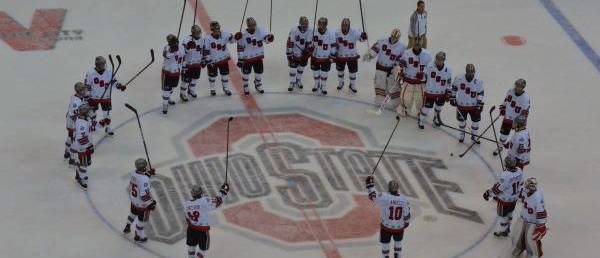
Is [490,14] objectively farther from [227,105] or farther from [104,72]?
[104,72]

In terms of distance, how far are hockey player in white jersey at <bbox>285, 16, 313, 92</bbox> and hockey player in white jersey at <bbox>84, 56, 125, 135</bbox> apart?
270 centimetres

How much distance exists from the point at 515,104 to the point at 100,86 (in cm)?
544

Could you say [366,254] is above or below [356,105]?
below

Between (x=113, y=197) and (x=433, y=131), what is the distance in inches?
183

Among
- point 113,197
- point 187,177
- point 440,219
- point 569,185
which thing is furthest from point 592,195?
point 113,197

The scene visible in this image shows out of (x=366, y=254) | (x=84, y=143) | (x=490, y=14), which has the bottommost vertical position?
(x=366, y=254)

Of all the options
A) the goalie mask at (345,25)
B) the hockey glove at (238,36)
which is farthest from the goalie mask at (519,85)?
the hockey glove at (238,36)

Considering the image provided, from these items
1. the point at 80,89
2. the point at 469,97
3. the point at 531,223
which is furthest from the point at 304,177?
the point at 531,223

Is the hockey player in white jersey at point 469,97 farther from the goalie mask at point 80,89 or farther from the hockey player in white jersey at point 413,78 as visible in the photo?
the goalie mask at point 80,89

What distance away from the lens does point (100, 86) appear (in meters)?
14.8

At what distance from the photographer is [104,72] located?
14672 millimetres

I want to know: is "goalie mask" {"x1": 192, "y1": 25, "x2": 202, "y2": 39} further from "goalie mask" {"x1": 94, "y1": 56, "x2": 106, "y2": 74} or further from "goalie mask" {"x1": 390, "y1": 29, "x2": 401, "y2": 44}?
"goalie mask" {"x1": 390, "y1": 29, "x2": 401, "y2": 44}

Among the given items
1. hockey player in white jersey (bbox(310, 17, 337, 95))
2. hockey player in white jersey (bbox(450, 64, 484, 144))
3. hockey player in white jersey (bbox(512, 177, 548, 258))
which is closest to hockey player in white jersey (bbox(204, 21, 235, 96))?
hockey player in white jersey (bbox(310, 17, 337, 95))

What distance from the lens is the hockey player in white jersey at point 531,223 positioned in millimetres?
12359
